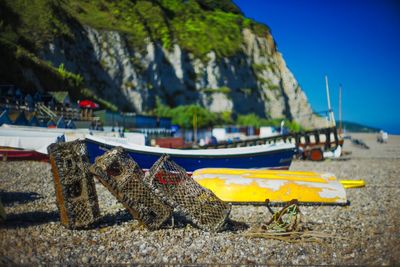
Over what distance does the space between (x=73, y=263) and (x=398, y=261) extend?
4.64 meters

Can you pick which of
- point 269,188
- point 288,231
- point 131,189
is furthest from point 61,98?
point 288,231

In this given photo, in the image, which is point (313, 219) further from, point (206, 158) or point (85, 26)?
point (85, 26)

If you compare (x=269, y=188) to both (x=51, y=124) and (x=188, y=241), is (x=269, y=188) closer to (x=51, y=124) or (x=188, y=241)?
(x=188, y=241)

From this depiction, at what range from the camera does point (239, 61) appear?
3369 inches

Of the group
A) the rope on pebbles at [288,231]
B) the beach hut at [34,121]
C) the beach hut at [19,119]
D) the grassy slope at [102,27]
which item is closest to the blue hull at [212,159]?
the rope on pebbles at [288,231]

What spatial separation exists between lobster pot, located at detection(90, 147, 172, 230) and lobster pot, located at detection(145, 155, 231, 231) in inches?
7.5

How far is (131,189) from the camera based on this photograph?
706 cm

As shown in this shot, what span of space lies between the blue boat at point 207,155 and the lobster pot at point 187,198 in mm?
4912

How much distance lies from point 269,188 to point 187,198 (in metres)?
3.57

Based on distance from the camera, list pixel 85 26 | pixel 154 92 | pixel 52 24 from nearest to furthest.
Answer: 1. pixel 52 24
2. pixel 85 26
3. pixel 154 92

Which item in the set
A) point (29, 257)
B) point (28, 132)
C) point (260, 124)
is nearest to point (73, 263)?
point (29, 257)

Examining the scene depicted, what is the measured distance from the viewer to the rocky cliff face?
171ft

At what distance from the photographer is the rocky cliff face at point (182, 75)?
52250 mm

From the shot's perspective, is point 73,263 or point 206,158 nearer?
point 73,263
